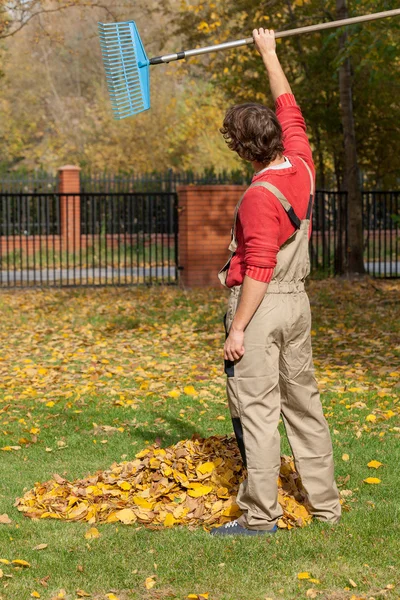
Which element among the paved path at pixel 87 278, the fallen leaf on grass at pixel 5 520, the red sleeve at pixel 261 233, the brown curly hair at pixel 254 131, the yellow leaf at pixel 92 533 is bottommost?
the fallen leaf on grass at pixel 5 520

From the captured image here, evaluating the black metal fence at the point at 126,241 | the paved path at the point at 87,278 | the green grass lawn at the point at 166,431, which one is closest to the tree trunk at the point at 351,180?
the black metal fence at the point at 126,241

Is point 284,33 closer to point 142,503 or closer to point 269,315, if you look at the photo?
point 269,315

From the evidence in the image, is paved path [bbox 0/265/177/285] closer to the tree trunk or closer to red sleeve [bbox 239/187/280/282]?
the tree trunk

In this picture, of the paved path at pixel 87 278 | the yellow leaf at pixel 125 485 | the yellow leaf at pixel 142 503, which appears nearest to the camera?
the yellow leaf at pixel 142 503

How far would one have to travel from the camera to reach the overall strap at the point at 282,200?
3.95 m

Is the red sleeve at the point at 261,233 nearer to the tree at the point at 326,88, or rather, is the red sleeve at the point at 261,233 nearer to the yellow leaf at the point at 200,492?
the yellow leaf at the point at 200,492

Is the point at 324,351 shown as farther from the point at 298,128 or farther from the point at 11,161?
the point at 11,161

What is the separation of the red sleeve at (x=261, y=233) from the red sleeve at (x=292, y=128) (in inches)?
15.3

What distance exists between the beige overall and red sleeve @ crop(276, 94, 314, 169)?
0.17m

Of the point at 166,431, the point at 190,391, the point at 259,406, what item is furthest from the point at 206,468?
the point at 190,391

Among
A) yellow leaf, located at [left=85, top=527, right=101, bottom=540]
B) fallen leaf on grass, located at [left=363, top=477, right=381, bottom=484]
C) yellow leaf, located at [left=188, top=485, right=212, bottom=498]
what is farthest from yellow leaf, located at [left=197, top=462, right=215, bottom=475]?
fallen leaf on grass, located at [left=363, top=477, right=381, bottom=484]

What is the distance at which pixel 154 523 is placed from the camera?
445 cm

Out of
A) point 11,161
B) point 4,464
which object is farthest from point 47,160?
point 4,464

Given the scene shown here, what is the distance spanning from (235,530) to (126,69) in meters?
2.27
